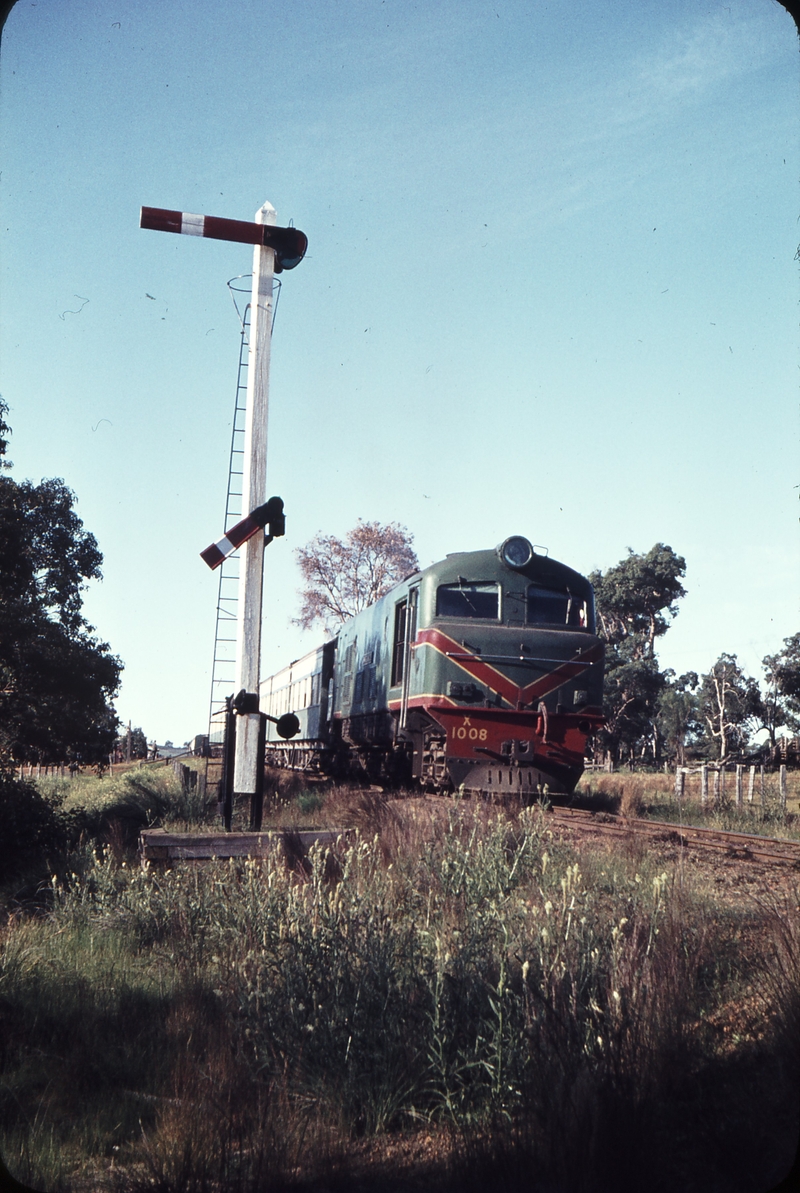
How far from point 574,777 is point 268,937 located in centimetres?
846

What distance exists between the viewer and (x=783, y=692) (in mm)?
35062

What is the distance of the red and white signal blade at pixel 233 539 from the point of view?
8023 millimetres

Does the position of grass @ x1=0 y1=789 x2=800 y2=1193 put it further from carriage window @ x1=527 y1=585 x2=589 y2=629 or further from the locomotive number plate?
carriage window @ x1=527 y1=585 x2=589 y2=629

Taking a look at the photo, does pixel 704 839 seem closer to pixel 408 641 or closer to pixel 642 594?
pixel 408 641

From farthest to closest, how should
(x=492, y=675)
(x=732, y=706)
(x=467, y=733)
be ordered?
1. (x=732, y=706)
2. (x=492, y=675)
3. (x=467, y=733)

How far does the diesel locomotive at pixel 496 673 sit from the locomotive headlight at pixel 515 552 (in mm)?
14

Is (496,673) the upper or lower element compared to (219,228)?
lower

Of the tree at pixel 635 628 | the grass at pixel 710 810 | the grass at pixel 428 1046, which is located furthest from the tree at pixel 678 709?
the grass at pixel 428 1046

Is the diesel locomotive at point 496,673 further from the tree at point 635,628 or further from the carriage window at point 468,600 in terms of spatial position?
the tree at point 635,628

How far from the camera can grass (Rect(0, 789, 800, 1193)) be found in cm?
307

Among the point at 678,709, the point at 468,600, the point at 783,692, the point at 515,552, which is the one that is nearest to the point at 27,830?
the point at 468,600

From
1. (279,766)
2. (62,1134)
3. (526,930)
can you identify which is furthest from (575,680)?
(279,766)

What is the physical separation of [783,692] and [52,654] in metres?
27.5

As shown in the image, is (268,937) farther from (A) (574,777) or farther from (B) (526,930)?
(A) (574,777)
